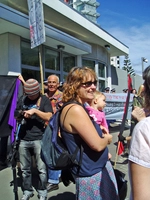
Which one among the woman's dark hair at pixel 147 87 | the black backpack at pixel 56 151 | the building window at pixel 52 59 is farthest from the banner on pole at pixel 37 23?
the building window at pixel 52 59

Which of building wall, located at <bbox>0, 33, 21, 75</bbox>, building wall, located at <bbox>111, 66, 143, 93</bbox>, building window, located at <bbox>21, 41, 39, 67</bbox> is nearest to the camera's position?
building wall, located at <bbox>0, 33, 21, 75</bbox>

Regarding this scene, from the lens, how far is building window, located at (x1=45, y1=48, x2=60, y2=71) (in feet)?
31.7

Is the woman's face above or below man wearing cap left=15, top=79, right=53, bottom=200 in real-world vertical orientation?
above

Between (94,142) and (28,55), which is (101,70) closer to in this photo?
(28,55)

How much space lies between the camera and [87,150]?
1673mm

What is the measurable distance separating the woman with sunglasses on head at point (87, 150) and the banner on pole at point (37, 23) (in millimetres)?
2731

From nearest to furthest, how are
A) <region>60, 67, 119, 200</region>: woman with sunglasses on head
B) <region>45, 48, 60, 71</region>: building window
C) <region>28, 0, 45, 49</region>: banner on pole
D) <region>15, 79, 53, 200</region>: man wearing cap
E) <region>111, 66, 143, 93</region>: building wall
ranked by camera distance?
<region>60, 67, 119, 200</region>: woman with sunglasses on head
<region>15, 79, 53, 200</region>: man wearing cap
<region>28, 0, 45, 49</region>: banner on pole
<region>45, 48, 60, 71</region>: building window
<region>111, 66, 143, 93</region>: building wall

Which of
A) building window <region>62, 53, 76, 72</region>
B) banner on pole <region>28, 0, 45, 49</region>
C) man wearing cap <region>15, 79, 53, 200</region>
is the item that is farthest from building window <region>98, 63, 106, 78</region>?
man wearing cap <region>15, 79, 53, 200</region>

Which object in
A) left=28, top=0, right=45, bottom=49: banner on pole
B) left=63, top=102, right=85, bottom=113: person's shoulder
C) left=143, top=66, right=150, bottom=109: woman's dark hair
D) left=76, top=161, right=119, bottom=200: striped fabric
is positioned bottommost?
left=76, top=161, right=119, bottom=200: striped fabric

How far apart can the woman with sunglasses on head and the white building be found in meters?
5.38

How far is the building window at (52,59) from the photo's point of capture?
965 centimetres

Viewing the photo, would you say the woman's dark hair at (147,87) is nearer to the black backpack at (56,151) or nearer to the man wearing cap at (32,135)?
the black backpack at (56,151)

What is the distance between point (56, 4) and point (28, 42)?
1823 mm

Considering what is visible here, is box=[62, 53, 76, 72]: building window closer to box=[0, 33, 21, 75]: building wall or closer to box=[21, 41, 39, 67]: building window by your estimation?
box=[21, 41, 39, 67]: building window
